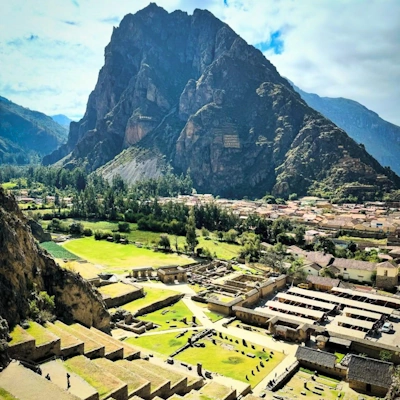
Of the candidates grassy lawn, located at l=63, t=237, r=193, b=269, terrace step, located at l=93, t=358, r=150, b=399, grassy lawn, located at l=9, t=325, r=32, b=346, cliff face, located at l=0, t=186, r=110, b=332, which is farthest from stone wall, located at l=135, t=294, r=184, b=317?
grassy lawn, located at l=9, t=325, r=32, b=346

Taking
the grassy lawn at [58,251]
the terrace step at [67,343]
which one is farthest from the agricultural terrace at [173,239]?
the terrace step at [67,343]

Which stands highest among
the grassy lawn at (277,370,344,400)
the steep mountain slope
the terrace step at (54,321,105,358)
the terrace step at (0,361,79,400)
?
the steep mountain slope

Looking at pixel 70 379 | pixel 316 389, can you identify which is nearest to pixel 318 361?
pixel 316 389

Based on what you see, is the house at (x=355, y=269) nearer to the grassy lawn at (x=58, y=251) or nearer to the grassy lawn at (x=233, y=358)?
the grassy lawn at (x=233, y=358)

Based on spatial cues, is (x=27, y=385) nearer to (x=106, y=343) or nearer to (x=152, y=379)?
(x=152, y=379)

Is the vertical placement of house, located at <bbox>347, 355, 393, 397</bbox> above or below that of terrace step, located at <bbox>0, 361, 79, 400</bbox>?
below

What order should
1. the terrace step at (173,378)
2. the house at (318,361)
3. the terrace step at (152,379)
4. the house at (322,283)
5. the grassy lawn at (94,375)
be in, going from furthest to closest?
the house at (322,283)
the house at (318,361)
the terrace step at (173,378)
the terrace step at (152,379)
the grassy lawn at (94,375)

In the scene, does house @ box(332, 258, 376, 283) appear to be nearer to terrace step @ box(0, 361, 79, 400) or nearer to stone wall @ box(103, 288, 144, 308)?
stone wall @ box(103, 288, 144, 308)
